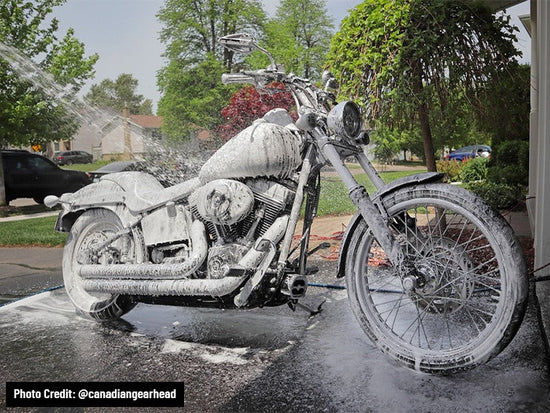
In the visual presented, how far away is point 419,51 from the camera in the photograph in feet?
16.2

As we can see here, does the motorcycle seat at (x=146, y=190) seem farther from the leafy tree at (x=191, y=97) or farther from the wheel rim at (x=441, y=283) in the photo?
the leafy tree at (x=191, y=97)

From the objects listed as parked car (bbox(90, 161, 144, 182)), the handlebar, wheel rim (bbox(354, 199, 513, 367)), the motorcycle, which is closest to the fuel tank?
the motorcycle

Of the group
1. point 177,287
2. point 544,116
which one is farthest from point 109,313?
point 544,116

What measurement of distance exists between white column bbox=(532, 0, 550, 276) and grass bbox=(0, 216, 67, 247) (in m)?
6.06

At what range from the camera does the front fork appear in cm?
231

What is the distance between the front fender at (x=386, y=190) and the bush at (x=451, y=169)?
9252 mm

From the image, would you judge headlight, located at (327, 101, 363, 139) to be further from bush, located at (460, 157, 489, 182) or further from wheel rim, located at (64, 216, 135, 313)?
bush, located at (460, 157, 489, 182)

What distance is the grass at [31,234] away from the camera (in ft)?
25.2

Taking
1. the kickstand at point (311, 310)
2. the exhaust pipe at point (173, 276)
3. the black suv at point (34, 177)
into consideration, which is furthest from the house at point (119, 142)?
the kickstand at point (311, 310)

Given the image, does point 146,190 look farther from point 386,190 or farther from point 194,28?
point 194,28

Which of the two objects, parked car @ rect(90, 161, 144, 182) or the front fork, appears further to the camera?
parked car @ rect(90, 161, 144, 182)

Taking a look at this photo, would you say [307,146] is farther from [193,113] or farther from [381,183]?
[193,113]

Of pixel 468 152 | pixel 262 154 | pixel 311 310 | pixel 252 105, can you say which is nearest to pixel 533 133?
pixel 252 105

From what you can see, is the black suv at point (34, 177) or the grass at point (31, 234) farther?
the black suv at point (34, 177)
